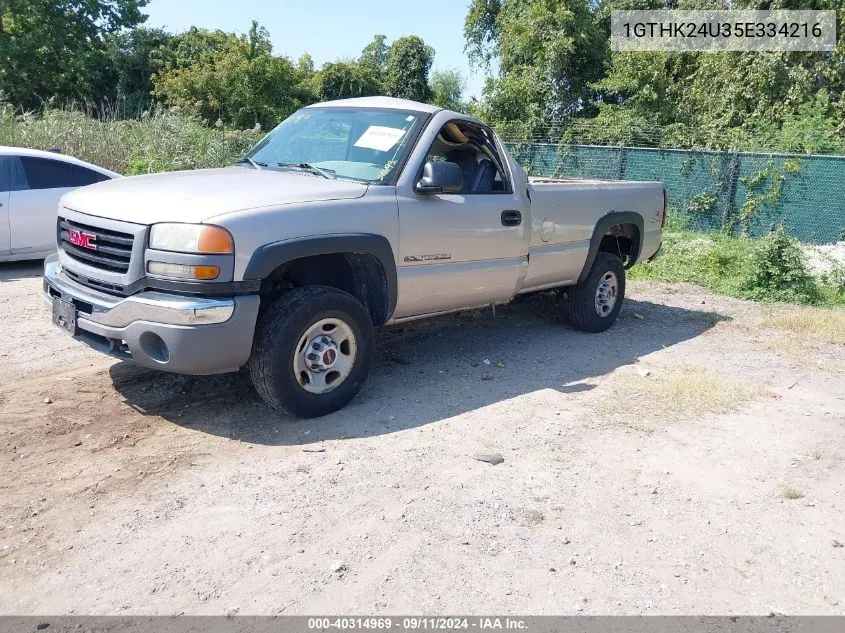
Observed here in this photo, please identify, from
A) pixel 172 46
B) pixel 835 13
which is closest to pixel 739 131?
pixel 835 13

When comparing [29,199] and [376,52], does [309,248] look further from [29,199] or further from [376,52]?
[376,52]

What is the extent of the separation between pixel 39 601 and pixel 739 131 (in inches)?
753

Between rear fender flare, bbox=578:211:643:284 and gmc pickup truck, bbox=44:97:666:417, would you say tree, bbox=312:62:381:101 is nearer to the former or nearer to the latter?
rear fender flare, bbox=578:211:643:284

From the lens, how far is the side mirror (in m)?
5.25

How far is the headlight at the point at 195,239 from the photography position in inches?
166

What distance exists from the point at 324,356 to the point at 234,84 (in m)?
28.9

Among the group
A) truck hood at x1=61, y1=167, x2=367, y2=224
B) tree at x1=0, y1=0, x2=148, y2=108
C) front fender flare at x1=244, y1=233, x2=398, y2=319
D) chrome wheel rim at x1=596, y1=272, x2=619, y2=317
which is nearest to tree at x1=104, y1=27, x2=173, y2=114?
tree at x1=0, y1=0, x2=148, y2=108

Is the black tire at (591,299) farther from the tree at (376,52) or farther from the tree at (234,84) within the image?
the tree at (376,52)

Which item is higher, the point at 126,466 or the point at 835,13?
the point at 835,13

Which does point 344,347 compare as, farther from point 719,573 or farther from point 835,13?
point 835,13

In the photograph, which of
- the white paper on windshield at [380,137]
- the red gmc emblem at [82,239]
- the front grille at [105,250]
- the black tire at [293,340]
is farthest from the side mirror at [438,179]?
the red gmc emblem at [82,239]

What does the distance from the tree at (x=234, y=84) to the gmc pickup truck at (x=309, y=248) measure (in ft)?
85.4

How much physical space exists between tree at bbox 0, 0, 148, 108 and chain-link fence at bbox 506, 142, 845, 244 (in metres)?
23.0

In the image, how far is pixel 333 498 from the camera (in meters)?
3.93
